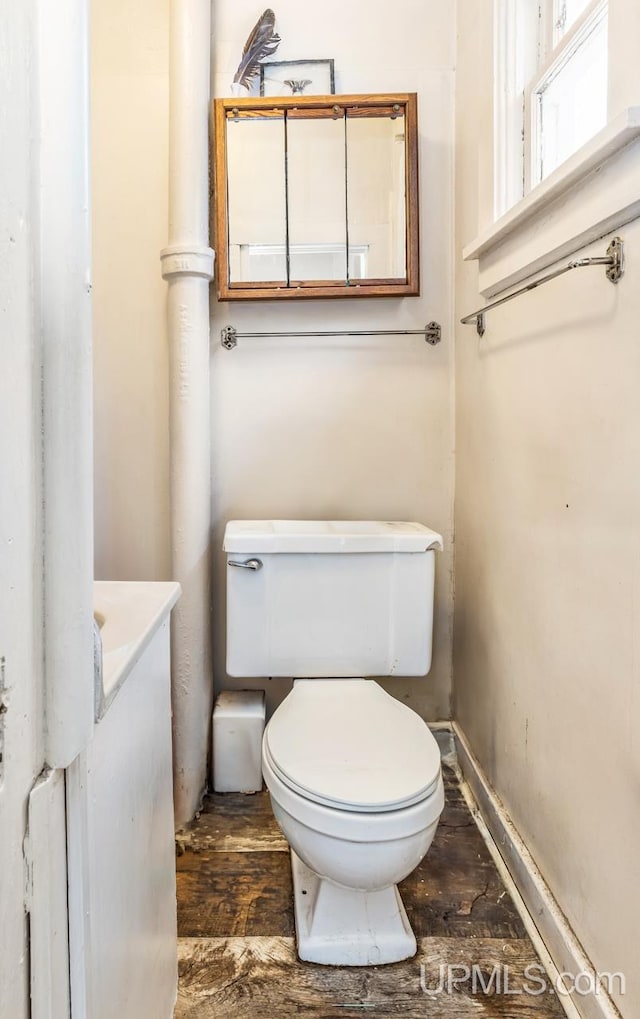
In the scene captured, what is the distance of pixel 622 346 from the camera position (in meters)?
0.97

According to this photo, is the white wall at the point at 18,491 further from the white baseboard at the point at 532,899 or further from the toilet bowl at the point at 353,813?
the white baseboard at the point at 532,899

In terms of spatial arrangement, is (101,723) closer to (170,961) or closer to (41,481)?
(41,481)

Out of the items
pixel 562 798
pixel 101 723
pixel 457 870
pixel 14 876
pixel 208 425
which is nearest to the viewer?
pixel 14 876

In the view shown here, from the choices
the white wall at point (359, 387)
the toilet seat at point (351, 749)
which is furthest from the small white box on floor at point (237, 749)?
the toilet seat at point (351, 749)

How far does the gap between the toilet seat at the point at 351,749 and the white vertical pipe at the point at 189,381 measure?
0.38 meters

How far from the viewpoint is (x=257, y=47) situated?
175 cm

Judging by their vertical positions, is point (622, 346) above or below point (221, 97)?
below

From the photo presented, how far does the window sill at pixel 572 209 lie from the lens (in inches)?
35.9

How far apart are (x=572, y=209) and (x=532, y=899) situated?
1355 mm

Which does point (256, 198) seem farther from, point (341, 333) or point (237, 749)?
point (237, 749)

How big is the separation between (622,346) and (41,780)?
967 millimetres

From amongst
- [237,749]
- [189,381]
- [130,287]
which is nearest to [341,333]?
[189,381]

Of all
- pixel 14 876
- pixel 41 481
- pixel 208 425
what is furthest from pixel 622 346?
pixel 208 425

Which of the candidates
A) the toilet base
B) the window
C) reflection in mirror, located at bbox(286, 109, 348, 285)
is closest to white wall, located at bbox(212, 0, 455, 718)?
reflection in mirror, located at bbox(286, 109, 348, 285)
